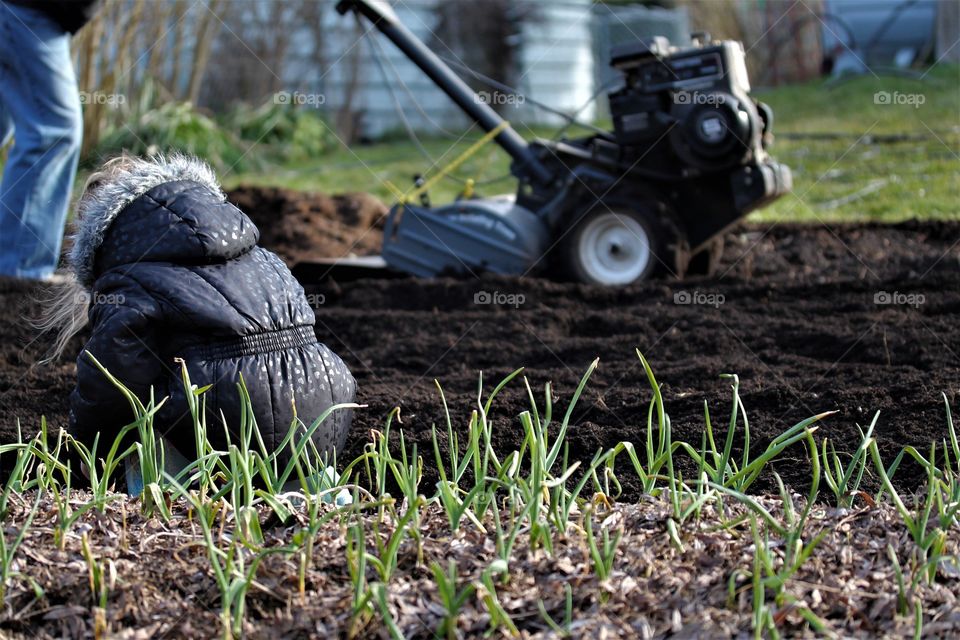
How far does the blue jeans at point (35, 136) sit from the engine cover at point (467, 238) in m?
1.50

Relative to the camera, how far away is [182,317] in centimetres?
255

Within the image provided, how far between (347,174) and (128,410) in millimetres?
7149

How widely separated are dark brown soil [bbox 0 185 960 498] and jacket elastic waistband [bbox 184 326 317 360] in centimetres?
53

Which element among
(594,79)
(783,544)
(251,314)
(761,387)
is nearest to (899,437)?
(761,387)

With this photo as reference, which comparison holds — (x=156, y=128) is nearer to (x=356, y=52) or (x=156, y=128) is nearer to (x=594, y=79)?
(x=356, y=52)

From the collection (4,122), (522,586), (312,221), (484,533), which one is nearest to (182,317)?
(484,533)

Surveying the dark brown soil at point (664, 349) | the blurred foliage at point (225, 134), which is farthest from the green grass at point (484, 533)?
the blurred foliage at point (225, 134)

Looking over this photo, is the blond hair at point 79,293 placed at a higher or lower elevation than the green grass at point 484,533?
higher

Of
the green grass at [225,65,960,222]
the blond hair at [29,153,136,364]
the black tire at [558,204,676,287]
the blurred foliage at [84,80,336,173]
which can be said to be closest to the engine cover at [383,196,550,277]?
the black tire at [558,204,676,287]

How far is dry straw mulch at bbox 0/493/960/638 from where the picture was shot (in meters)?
1.82

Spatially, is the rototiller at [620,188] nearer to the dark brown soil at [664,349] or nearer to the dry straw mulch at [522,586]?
→ the dark brown soil at [664,349]

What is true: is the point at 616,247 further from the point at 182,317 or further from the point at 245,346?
the point at 182,317

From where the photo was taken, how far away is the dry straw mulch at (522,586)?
1816mm

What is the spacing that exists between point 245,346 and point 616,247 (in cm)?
286
